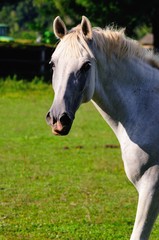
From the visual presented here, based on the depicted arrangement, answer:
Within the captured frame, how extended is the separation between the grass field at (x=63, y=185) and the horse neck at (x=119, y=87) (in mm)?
1907

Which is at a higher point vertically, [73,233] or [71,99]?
[71,99]

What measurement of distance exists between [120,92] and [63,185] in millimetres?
4103

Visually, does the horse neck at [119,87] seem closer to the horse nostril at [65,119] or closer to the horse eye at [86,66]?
the horse eye at [86,66]

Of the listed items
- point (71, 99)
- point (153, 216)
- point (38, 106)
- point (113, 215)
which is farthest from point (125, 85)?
point (38, 106)

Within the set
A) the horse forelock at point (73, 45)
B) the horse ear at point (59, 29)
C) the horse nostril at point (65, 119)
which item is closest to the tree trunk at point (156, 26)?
the horse ear at point (59, 29)

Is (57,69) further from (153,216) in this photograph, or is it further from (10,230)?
(10,230)

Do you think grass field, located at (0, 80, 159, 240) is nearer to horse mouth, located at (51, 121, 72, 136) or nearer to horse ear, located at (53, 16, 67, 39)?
horse mouth, located at (51, 121, 72, 136)

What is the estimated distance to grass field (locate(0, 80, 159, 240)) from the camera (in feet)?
22.3

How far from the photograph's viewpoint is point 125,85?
196 inches

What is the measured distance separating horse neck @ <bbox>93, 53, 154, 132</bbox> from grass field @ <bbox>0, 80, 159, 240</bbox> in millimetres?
1907

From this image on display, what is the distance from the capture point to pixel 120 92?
495 cm

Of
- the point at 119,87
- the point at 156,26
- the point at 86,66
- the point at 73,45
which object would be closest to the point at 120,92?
the point at 119,87

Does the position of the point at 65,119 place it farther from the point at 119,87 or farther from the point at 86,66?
the point at 119,87

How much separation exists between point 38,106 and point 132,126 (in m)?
14.6
